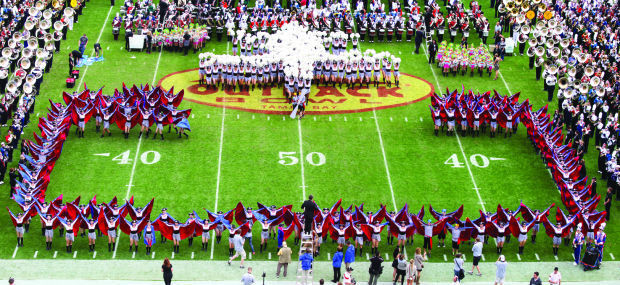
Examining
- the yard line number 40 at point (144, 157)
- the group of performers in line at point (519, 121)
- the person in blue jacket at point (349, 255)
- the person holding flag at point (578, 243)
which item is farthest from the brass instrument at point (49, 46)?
the person holding flag at point (578, 243)

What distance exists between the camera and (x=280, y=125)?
37.6 meters

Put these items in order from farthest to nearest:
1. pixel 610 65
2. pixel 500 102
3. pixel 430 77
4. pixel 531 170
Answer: pixel 430 77 → pixel 610 65 → pixel 500 102 → pixel 531 170

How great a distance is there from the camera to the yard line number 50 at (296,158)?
34.6 metres

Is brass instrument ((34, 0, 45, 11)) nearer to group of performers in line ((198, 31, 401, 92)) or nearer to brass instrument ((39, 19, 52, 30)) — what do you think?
brass instrument ((39, 19, 52, 30))

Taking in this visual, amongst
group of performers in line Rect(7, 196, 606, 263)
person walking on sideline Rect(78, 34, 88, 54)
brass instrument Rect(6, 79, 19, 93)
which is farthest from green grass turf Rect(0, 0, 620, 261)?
person walking on sideline Rect(78, 34, 88, 54)

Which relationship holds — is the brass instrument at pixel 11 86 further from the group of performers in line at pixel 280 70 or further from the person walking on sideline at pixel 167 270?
the person walking on sideline at pixel 167 270

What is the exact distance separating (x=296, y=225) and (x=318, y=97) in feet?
40.1

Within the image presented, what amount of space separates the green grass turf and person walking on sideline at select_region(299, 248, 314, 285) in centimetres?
200

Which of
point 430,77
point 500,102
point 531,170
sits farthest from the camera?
point 430,77

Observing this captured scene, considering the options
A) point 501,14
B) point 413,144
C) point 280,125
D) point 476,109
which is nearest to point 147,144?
point 280,125

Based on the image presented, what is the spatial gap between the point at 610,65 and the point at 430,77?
7.30 meters

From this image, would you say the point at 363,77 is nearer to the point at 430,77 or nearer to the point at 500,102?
the point at 430,77

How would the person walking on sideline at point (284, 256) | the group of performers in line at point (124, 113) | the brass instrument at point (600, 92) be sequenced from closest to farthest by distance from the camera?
the person walking on sideline at point (284, 256) → the group of performers in line at point (124, 113) → the brass instrument at point (600, 92)

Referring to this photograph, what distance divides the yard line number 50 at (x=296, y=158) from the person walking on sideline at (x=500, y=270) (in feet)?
30.4
